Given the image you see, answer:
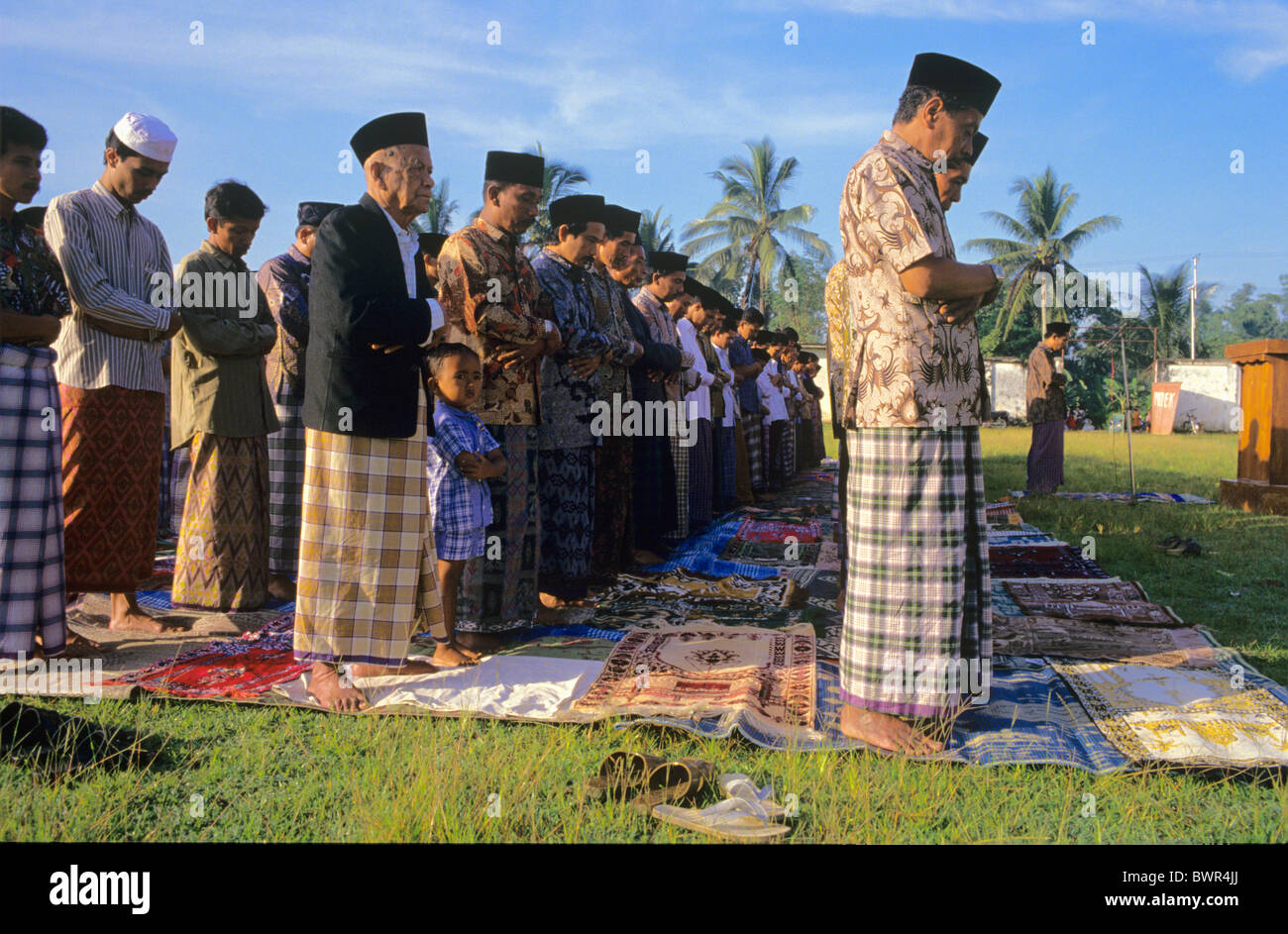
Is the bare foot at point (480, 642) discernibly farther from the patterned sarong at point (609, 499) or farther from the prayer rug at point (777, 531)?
the prayer rug at point (777, 531)

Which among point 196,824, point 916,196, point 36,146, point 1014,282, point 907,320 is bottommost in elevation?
point 196,824

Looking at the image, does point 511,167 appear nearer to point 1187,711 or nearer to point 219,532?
point 219,532

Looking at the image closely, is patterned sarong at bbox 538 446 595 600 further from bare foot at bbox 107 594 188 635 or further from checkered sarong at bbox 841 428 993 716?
checkered sarong at bbox 841 428 993 716

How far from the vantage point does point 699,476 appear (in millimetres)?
8164

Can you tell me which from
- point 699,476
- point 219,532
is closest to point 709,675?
point 219,532

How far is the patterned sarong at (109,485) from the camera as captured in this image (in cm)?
415

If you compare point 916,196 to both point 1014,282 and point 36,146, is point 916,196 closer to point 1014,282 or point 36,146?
point 36,146

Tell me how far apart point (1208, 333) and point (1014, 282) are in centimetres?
7851

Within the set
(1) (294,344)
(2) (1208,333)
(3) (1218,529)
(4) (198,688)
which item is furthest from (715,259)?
(2) (1208,333)

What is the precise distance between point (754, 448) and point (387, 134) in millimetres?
8437

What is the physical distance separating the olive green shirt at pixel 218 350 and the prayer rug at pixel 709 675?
2364 millimetres

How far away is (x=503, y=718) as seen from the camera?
10.6 feet

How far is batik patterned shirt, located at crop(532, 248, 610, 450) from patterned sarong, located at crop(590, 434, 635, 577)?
0.60 meters

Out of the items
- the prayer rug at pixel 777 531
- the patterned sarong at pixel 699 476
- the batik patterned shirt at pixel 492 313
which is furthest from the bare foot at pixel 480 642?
the prayer rug at pixel 777 531
